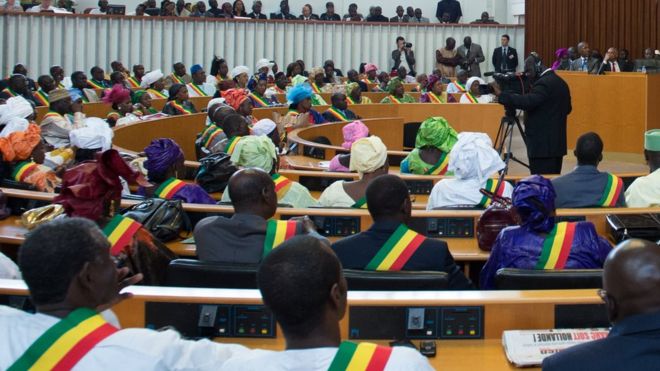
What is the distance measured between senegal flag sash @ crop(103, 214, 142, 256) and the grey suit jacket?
1437 cm

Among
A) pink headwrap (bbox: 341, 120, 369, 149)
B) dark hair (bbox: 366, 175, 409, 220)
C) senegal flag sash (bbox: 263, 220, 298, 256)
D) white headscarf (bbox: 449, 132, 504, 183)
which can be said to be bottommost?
senegal flag sash (bbox: 263, 220, 298, 256)

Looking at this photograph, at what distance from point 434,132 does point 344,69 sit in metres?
11.0

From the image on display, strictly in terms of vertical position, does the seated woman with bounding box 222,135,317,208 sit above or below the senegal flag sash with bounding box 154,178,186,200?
above

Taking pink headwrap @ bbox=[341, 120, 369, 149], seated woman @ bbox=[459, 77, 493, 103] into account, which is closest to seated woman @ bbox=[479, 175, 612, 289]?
pink headwrap @ bbox=[341, 120, 369, 149]

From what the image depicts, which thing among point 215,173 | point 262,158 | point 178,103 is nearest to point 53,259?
point 262,158

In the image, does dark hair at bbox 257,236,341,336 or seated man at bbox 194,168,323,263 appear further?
seated man at bbox 194,168,323,263

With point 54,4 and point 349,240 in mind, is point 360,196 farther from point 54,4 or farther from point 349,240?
point 54,4

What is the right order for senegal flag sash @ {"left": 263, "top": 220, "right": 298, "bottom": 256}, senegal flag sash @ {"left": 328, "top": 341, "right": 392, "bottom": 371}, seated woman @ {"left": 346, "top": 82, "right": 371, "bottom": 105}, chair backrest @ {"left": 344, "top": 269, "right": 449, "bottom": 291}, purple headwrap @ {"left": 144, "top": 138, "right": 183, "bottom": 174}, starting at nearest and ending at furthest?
senegal flag sash @ {"left": 328, "top": 341, "right": 392, "bottom": 371} → chair backrest @ {"left": 344, "top": 269, "right": 449, "bottom": 291} → senegal flag sash @ {"left": 263, "top": 220, "right": 298, "bottom": 256} → purple headwrap @ {"left": 144, "top": 138, "right": 183, "bottom": 174} → seated woman @ {"left": 346, "top": 82, "right": 371, "bottom": 105}

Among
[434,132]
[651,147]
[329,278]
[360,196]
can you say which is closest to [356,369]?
[329,278]

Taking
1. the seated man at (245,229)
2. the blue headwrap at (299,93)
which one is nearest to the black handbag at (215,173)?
the seated man at (245,229)

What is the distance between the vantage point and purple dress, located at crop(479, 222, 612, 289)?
12.2ft

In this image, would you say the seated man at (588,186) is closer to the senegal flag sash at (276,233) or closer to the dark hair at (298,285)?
the senegal flag sash at (276,233)

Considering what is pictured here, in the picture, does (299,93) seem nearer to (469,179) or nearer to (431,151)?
(431,151)

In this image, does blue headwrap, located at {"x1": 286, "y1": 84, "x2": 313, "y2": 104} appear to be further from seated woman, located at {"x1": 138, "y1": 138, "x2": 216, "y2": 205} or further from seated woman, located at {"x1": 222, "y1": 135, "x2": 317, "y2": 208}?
seated woman, located at {"x1": 138, "y1": 138, "x2": 216, "y2": 205}
